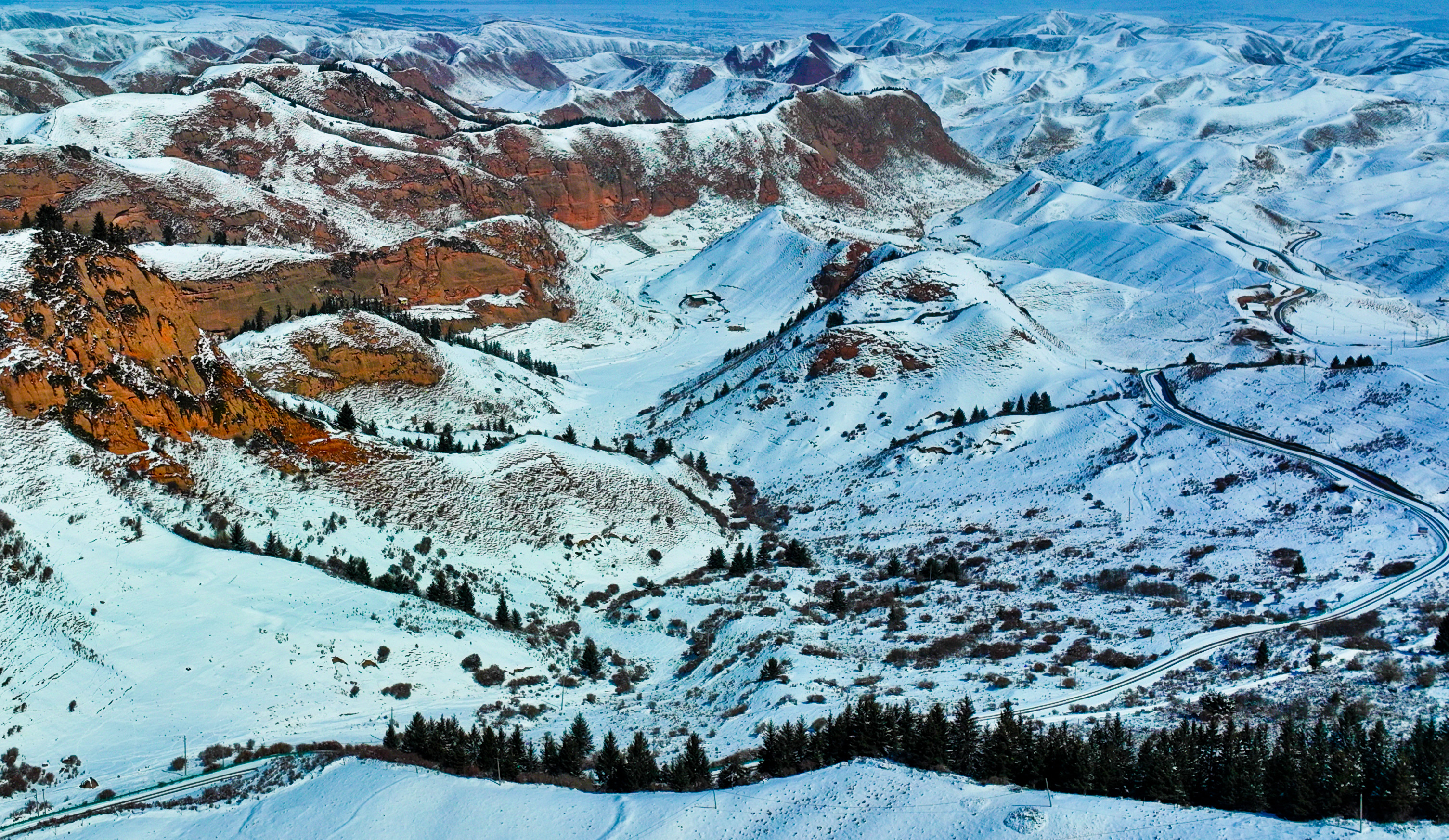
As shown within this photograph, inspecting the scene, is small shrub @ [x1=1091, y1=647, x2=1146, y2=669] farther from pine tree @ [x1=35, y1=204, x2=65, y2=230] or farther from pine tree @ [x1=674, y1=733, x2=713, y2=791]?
pine tree @ [x1=35, y1=204, x2=65, y2=230]

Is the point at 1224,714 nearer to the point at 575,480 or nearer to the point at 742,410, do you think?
the point at 575,480

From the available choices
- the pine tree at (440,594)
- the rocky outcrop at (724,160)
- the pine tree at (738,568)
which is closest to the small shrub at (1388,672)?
the pine tree at (738,568)

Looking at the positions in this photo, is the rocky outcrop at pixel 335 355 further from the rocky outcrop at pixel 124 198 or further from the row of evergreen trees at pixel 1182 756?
the row of evergreen trees at pixel 1182 756

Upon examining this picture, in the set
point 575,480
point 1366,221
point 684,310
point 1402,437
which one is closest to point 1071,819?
point 575,480

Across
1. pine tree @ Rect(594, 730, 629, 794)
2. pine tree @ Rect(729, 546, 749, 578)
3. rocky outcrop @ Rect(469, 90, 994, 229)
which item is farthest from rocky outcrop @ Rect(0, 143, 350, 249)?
pine tree @ Rect(594, 730, 629, 794)

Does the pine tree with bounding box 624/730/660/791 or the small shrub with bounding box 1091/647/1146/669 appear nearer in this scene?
the pine tree with bounding box 624/730/660/791

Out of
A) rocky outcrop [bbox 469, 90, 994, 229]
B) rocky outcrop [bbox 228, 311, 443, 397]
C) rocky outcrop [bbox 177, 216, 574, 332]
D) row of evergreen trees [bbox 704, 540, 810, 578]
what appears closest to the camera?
row of evergreen trees [bbox 704, 540, 810, 578]

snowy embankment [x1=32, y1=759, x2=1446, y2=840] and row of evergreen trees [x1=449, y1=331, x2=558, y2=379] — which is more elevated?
row of evergreen trees [x1=449, y1=331, x2=558, y2=379]
